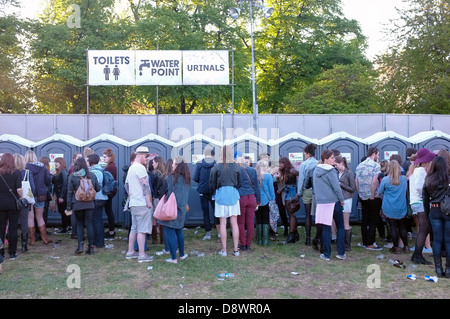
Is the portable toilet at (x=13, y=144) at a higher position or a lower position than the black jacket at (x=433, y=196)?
higher

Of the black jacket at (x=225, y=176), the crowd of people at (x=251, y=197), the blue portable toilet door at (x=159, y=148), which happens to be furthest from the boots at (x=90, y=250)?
the blue portable toilet door at (x=159, y=148)

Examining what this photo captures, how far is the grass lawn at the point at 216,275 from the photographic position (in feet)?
14.9

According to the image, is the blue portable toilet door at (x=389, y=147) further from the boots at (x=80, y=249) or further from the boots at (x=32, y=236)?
the boots at (x=32, y=236)

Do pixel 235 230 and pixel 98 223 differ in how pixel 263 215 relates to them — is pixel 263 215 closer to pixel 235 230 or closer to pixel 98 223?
pixel 235 230

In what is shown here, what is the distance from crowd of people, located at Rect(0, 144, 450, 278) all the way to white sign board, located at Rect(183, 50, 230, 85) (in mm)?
5499

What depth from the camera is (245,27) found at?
24.8 meters

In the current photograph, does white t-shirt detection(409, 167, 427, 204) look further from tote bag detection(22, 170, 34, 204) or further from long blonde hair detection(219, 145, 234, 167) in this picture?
tote bag detection(22, 170, 34, 204)

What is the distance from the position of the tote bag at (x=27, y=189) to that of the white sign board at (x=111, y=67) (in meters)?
5.98

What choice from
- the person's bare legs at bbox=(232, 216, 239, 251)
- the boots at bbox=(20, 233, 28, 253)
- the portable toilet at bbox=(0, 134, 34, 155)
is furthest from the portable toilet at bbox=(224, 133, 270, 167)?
the portable toilet at bbox=(0, 134, 34, 155)

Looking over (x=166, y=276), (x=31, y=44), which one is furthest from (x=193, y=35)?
(x=166, y=276)

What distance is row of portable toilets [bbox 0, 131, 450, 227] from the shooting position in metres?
9.23

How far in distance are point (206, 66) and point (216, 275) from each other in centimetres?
852

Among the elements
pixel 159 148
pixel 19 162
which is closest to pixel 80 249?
pixel 19 162
